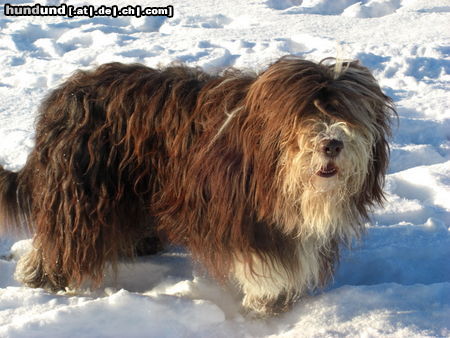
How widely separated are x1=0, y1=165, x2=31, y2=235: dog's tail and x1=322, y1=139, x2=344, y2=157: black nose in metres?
1.60

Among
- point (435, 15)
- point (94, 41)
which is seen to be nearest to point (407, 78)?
point (435, 15)

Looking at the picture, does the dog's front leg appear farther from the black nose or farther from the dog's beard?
the black nose

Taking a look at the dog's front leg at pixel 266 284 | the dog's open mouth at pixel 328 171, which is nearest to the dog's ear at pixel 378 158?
the dog's open mouth at pixel 328 171

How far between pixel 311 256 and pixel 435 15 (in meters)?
5.62

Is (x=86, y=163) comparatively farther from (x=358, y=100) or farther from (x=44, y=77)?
(x=44, y=77)

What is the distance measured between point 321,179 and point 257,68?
0.79 m

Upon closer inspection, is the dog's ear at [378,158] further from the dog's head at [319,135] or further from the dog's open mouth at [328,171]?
the dog's open mouth at [328,171]

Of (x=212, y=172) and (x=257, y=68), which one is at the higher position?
(x=257, y=68)

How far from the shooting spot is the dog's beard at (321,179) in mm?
2090

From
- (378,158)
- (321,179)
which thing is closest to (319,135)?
(321,179)

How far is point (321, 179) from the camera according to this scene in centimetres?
213

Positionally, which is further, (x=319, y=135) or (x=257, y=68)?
(x=257, y=68)

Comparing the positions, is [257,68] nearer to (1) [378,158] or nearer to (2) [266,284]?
(1) [378,158]

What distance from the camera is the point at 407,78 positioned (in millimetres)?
5469
